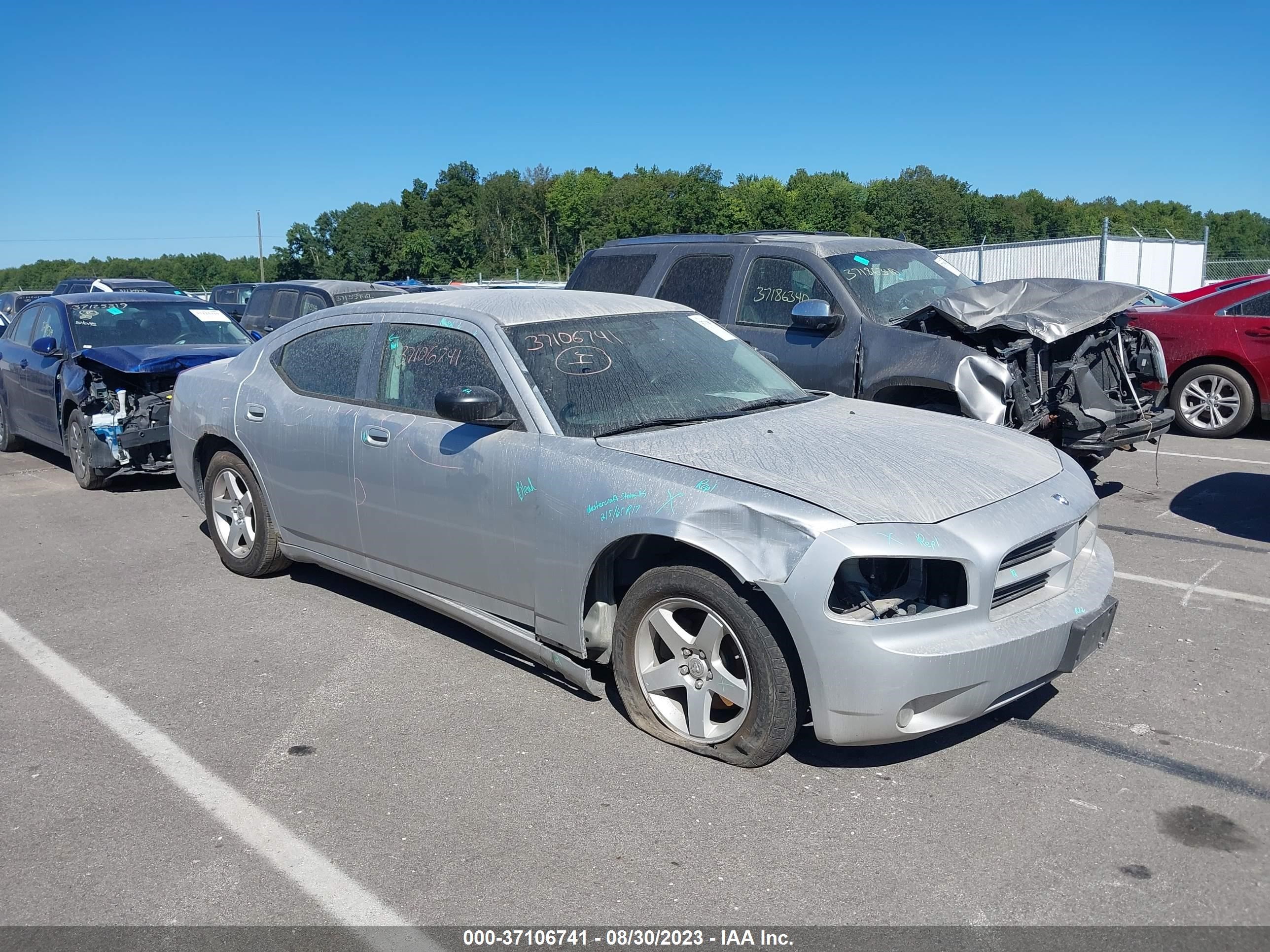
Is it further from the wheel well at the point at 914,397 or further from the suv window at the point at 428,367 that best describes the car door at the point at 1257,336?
the suv window at the point at 428,367

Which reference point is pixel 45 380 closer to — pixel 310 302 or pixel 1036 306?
pixel 310 302

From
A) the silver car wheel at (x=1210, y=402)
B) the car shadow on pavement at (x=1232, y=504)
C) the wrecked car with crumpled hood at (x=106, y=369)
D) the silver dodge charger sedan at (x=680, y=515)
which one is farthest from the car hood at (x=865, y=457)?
the silver car wheel at (x=1210, y=402)

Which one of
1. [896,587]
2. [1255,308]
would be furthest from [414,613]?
[1255,308]

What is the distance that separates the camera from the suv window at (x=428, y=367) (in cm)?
466

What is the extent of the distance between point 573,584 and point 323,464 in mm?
1845

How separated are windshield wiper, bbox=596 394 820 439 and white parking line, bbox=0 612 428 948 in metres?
1.87

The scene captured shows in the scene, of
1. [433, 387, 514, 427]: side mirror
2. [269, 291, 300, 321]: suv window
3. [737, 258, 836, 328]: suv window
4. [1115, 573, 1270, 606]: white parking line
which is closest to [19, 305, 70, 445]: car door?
[737, 258, 836, 328]: suv window

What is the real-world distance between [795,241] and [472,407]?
4223 mm

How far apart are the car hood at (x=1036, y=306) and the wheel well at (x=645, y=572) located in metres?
3.85

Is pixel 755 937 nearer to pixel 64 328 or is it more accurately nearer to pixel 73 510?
pixel 73 510

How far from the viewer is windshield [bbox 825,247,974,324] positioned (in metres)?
7.45

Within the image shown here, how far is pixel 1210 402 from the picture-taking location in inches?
404

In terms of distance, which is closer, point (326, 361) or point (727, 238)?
point (326, 361)

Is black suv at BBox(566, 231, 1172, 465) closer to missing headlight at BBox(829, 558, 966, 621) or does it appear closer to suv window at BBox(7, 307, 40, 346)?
missing headlight at BBox(829, 558, 966, 621)
